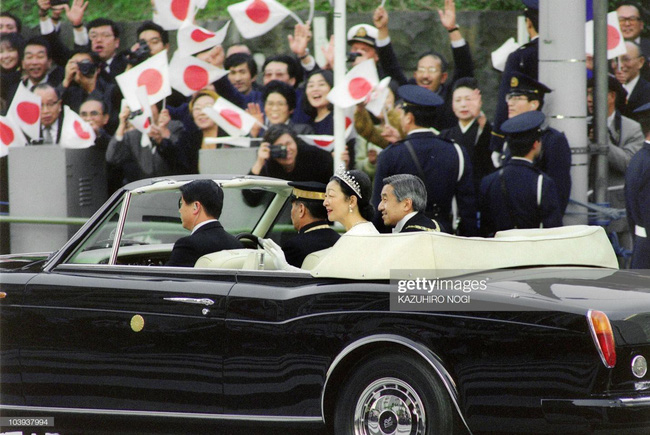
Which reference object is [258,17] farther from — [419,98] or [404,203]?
[404,203]

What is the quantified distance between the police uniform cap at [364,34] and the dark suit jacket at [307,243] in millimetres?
4554

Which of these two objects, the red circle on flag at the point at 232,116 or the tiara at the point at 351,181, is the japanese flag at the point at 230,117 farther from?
the tiara at the point at 351,181

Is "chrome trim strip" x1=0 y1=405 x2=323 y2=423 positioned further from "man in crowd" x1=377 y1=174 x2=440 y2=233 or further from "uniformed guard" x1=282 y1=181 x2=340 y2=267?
"man in crowd" x1=377 y1=174 x2=440 y2=233

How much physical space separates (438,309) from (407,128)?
147 inches

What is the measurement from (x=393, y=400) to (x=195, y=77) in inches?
268

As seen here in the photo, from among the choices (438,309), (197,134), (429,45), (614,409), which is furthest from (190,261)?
(429,45)

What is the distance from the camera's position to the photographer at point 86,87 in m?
12.0

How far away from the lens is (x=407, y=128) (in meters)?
8.52

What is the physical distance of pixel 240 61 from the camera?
11.3 meters

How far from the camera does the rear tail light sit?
463 cm

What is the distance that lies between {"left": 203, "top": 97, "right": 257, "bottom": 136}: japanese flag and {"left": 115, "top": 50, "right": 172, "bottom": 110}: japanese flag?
572 millimetres

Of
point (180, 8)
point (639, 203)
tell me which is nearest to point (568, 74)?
point (639, 203)

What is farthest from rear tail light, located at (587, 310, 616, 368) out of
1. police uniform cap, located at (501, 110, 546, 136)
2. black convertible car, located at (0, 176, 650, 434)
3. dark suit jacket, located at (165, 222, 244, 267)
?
police uniform cap, located at (501, 110, 546, 136)

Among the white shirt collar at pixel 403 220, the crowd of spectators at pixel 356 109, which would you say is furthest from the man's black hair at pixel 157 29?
the white shirt collar at pixel 403 220
